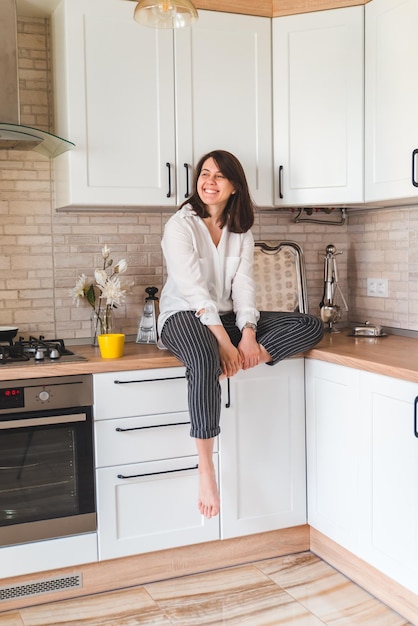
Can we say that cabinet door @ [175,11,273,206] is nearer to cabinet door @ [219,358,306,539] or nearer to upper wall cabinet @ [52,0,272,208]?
upper wall cabinet @ [52,0,272,208]

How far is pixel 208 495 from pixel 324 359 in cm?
68

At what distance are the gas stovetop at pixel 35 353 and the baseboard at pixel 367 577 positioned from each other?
1.22 metres

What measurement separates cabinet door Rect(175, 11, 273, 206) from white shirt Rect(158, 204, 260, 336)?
0.24 m

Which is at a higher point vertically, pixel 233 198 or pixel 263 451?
pixel 233 198

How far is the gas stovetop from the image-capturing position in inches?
100

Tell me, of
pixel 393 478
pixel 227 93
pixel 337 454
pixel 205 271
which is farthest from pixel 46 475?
pixel 227 93

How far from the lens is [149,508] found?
8.71ft

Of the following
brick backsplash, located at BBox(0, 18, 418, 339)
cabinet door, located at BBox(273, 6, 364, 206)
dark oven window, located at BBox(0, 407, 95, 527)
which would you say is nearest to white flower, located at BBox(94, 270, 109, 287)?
brick backsplash, located at BBox(0, 18, 418, 339)

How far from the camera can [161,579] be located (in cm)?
272

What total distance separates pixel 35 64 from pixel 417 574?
2.42 m

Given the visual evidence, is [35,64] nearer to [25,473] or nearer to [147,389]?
[147,389]

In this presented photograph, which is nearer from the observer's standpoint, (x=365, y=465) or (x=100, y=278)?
(x=365, y=465)

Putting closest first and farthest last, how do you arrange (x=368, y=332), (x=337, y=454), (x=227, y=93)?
(x=337, y=454), (x=227, y=93), (x=368, y=332)

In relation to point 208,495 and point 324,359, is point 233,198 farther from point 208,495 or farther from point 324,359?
point 208,495
